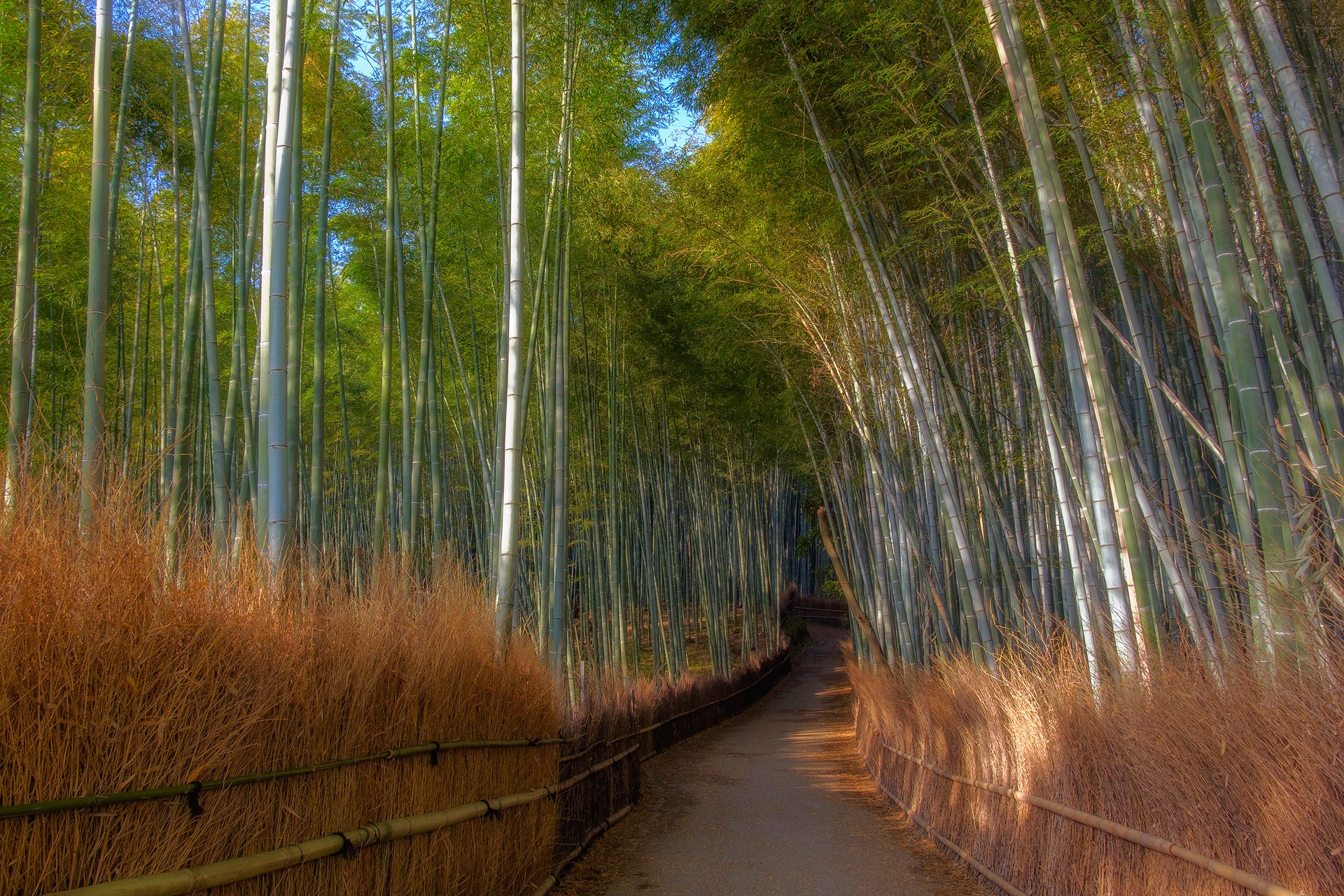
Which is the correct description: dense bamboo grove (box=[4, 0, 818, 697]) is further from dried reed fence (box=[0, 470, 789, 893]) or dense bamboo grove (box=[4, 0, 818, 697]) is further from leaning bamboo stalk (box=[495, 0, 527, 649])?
dried reed fence (box=[0, 470, 789, 893])

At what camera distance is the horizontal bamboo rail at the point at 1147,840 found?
1.87 metres

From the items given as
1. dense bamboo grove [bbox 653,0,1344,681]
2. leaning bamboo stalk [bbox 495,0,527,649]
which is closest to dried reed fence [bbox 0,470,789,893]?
leaning bamboo stalk [bbox 495,0,527,649]

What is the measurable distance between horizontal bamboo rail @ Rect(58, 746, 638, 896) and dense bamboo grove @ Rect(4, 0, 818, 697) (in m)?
0.66

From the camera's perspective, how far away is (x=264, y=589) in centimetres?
210

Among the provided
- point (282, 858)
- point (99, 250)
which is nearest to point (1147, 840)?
point (282, 858)

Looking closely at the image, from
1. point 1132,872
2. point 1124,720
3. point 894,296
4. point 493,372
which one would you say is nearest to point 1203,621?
point 1124,720

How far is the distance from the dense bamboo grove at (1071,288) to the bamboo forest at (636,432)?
0.11 feet

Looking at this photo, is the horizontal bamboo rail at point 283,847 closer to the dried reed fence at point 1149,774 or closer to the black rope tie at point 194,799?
the black rope tie at point 194,799

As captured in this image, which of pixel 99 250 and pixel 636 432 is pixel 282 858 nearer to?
pixel 99 250

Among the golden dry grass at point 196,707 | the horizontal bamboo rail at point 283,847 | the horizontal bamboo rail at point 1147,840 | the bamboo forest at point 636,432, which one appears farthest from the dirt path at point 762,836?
the golden dry grass at point 196,707

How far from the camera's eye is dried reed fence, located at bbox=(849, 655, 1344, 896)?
5.79ft

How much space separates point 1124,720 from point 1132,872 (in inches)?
16.6

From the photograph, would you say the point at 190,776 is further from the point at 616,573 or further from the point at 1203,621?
the point at 616,573

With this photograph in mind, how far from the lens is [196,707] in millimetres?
1720
